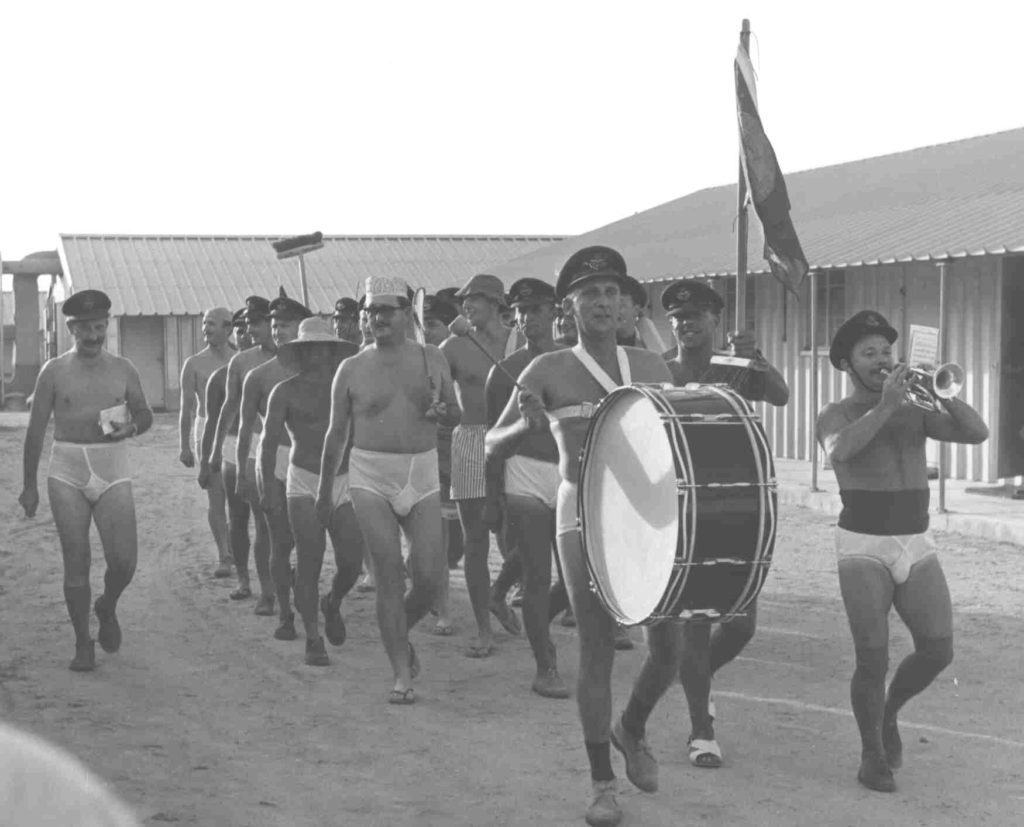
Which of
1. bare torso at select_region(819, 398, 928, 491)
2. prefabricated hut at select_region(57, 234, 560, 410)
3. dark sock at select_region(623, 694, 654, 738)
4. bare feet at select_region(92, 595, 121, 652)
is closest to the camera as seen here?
dark sock at select_region(623, 694, 654, 738)

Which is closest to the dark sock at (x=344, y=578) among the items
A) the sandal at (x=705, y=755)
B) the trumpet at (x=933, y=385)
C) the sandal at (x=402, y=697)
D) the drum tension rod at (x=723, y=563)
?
the sandal at (x=402, y=697)

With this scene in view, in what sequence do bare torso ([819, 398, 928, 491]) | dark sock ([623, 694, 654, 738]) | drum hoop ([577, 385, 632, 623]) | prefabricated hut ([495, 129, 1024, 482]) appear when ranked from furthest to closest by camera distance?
prefabricated hut ([495, 129, 1024, 482]) → bare torso ([819, 398, 928, 491]) → dark sock ([623, 694, 654, 738]) → drum hoop ([577, 385, 632, 623])

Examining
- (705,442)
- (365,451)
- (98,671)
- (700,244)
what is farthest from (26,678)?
(700,244)

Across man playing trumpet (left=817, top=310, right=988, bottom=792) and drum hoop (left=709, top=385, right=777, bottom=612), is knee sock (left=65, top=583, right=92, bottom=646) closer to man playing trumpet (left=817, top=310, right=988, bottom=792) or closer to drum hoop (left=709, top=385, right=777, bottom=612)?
man playing trumpet (left=817, top=310, right=988, bottom=792)

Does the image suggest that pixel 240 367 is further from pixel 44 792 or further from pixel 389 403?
pixel 44 792

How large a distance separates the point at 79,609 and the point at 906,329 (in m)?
12.5

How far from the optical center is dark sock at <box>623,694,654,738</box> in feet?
18.7

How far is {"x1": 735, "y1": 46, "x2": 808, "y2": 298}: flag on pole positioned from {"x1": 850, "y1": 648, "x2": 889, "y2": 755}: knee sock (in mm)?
4004

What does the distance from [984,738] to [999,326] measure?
11257 mm

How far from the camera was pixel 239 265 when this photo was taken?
47.1 m

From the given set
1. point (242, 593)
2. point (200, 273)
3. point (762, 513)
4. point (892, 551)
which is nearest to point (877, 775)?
point (892, 551)

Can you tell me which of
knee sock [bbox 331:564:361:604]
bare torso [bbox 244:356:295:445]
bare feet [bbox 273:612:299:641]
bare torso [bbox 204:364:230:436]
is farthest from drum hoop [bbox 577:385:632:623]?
bare torso [bbox 204:364:230:436]

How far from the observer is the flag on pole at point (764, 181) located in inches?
368

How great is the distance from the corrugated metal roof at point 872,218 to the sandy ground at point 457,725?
261 inches
